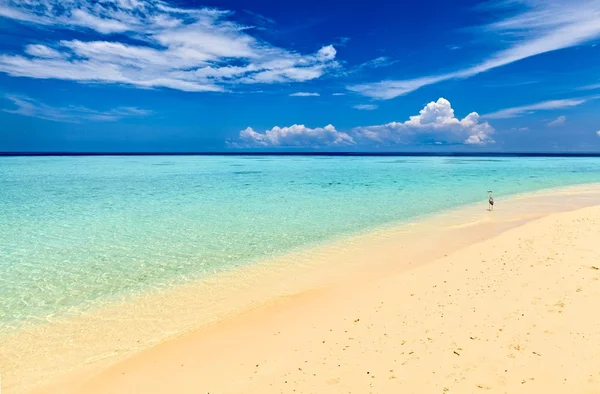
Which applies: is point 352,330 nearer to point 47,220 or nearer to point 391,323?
point 391,323

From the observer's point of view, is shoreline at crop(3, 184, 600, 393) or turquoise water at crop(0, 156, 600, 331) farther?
turquoise water at crop(0, 156, 600, 331)

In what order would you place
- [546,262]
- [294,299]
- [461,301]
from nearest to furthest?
[461,301], [294,299], [546,262]

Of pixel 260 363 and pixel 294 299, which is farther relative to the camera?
pixel 294 299

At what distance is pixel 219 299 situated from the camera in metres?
9.27

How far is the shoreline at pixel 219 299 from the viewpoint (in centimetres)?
676

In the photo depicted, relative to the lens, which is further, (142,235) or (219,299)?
(142,235)

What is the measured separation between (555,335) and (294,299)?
5.31 m

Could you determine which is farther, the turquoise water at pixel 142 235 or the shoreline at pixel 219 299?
the turquoise water at pixel 142 235

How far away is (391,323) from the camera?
6.95 meters

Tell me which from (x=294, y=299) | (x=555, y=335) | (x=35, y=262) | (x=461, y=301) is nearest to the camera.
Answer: (x=555, y=335)

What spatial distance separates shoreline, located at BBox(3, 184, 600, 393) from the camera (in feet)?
22.2

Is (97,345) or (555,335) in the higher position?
(555,335)

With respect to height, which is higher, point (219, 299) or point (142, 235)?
point (142, 235)

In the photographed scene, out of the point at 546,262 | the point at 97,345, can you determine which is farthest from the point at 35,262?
the point at 546,262
